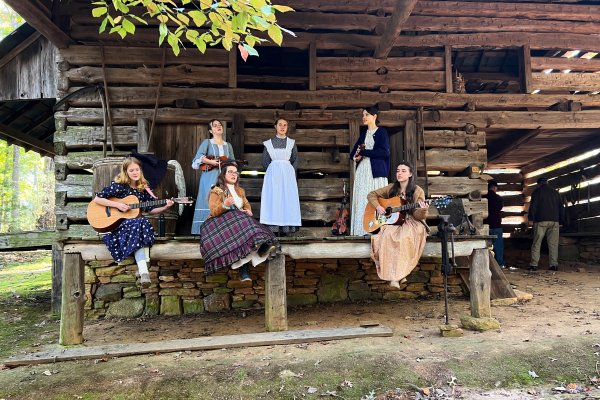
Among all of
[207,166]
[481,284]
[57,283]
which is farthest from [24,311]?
[481,284]

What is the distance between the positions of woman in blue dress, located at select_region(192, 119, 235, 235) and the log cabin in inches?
15.5

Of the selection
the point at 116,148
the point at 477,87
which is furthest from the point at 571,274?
the point at 116,148

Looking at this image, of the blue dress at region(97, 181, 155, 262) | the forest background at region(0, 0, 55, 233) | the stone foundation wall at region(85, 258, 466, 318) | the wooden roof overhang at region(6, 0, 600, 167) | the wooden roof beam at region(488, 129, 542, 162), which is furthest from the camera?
the forest background at region(0, 0, 55, 233)

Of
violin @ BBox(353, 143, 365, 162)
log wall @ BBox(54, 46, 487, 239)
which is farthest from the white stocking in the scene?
violin @ BBox(353, 143, 365, 162)

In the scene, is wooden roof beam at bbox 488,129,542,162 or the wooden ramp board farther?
wooden roof beam at bbox 488,129,542,162

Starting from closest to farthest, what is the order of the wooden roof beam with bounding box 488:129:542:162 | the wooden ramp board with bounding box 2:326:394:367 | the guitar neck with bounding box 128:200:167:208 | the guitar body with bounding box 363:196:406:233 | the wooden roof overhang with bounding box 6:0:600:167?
the wooden ramp board with bounding box 2:326:394:367
the guitar neck with bounding box 128:200:167:208
the guitar body with bounding box 363:196:406:233
the wooden roof overhang with bounding box 6:0:600:167
the wooden roof beam with bounding box 488:129:542:162

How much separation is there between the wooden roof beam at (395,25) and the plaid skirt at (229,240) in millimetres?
3232

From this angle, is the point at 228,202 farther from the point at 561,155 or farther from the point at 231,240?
the point at 561,155

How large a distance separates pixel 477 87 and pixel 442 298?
453 cm

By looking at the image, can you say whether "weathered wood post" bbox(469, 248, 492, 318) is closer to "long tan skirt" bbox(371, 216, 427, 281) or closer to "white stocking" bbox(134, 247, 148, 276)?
"long tan skirt" bbox(371, 216, 427, 281)

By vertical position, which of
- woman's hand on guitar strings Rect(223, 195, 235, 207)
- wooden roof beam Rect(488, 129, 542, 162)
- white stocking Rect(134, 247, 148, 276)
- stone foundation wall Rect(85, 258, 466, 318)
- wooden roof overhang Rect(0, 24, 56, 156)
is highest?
wooden roof overhang Rect(0, 24, 56, 156)

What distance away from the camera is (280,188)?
575cm

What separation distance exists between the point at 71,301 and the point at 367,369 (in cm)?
310

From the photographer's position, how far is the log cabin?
20.7 ft
